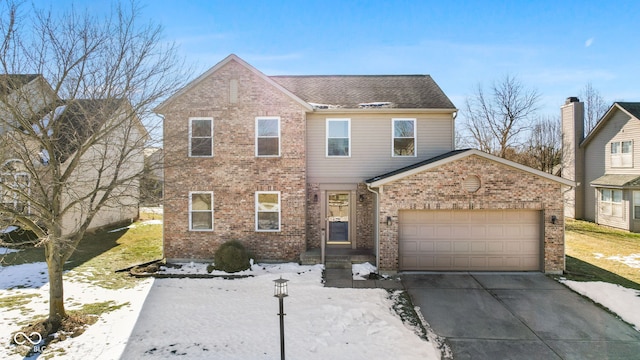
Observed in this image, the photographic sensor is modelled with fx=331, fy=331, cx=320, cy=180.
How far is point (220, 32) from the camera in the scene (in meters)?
11.3

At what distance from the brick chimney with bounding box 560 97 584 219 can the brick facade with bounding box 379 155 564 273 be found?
14.7m

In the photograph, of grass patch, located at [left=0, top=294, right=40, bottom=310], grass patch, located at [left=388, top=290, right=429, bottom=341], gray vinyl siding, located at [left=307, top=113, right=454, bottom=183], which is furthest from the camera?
gray vinyl siding, located at [left=307, top=113, right=454, bottom=183]

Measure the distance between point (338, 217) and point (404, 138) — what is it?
13.2 feet

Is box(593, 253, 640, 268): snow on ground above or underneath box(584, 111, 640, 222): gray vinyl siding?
underneath

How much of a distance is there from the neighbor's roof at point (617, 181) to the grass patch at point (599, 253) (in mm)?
2549

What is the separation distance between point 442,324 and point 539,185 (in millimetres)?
6110

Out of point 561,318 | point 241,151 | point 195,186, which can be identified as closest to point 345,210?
point 241,151

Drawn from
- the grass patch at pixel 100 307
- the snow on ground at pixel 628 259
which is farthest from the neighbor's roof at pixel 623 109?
the grass patch at pixel 100 307

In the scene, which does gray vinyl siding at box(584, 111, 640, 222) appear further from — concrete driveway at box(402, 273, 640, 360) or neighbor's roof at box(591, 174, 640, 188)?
concrete driveway at box(402, 273, 640, 360)

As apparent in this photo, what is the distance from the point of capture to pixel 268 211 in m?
12.0

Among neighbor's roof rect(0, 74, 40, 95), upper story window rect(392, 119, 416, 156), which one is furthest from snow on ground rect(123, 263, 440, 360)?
upper story window rect(392, 119, 416, 156)

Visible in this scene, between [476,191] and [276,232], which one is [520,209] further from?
[276,232]

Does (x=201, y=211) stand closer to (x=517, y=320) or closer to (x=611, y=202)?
(x=517, y=320)

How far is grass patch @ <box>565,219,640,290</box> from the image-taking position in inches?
406
